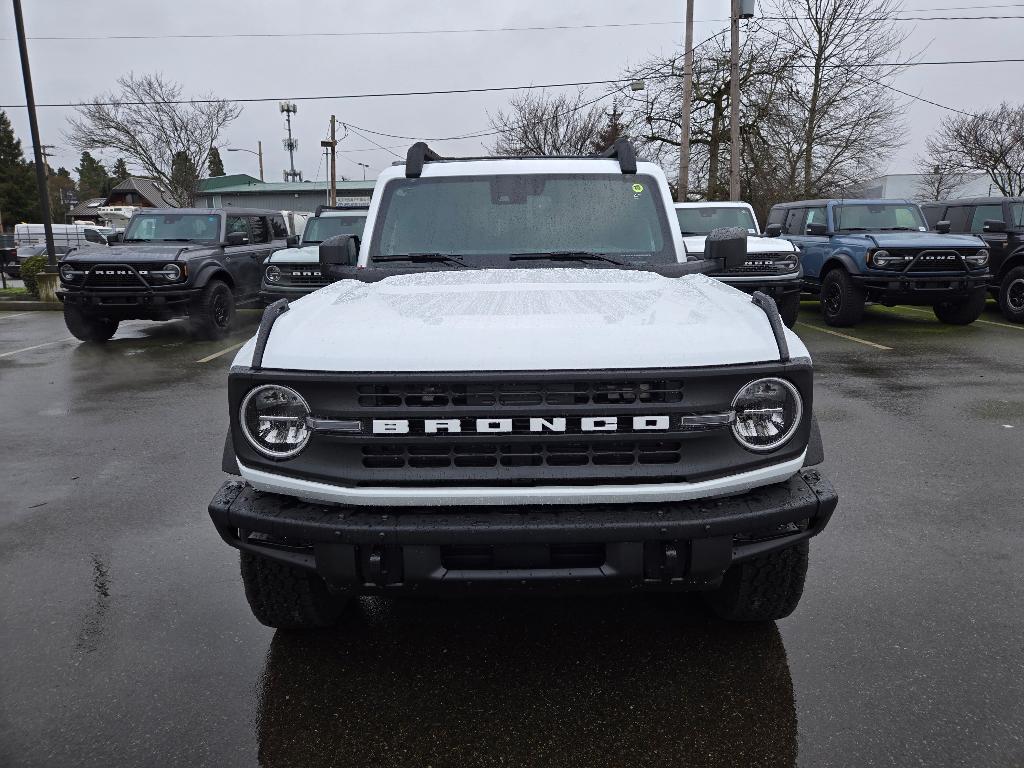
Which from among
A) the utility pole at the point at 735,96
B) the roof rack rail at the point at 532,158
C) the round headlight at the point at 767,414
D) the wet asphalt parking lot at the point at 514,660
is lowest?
the wet asphalt parking lot at the point at 514,660

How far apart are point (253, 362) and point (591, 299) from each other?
1.17 meters

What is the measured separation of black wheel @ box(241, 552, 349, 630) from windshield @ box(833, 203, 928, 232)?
11.1 m

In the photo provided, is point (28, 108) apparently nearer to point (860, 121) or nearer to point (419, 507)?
point (419, 507)

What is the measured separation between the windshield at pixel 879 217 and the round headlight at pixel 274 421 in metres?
11.3

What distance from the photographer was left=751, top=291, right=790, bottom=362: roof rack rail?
2348 millimetres

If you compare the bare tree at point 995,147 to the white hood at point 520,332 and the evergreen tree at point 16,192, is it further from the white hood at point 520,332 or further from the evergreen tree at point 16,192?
the evergreen tree at point 16,192

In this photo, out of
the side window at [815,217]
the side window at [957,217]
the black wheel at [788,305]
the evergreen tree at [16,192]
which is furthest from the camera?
the evergreen tree at [16,192]

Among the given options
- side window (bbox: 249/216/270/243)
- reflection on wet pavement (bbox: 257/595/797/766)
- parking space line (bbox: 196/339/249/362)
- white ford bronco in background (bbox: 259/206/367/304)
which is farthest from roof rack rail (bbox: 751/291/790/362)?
side window (bbox: 249/216/270/243)

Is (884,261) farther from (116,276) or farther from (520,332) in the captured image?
(116,276)

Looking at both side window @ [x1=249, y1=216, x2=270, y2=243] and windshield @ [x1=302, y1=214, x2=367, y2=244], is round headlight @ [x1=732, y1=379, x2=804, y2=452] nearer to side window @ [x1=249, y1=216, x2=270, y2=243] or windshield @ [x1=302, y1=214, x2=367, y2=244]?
windshield @ [x1=302, y1=214, x2=367, y2=244]

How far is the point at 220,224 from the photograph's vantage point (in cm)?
1155

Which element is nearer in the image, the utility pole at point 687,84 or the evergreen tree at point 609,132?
the utility pole at point 687,84

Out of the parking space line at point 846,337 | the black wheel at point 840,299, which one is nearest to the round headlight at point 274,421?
the parking space line at point 846,337

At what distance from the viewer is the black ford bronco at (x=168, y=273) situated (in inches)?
398
